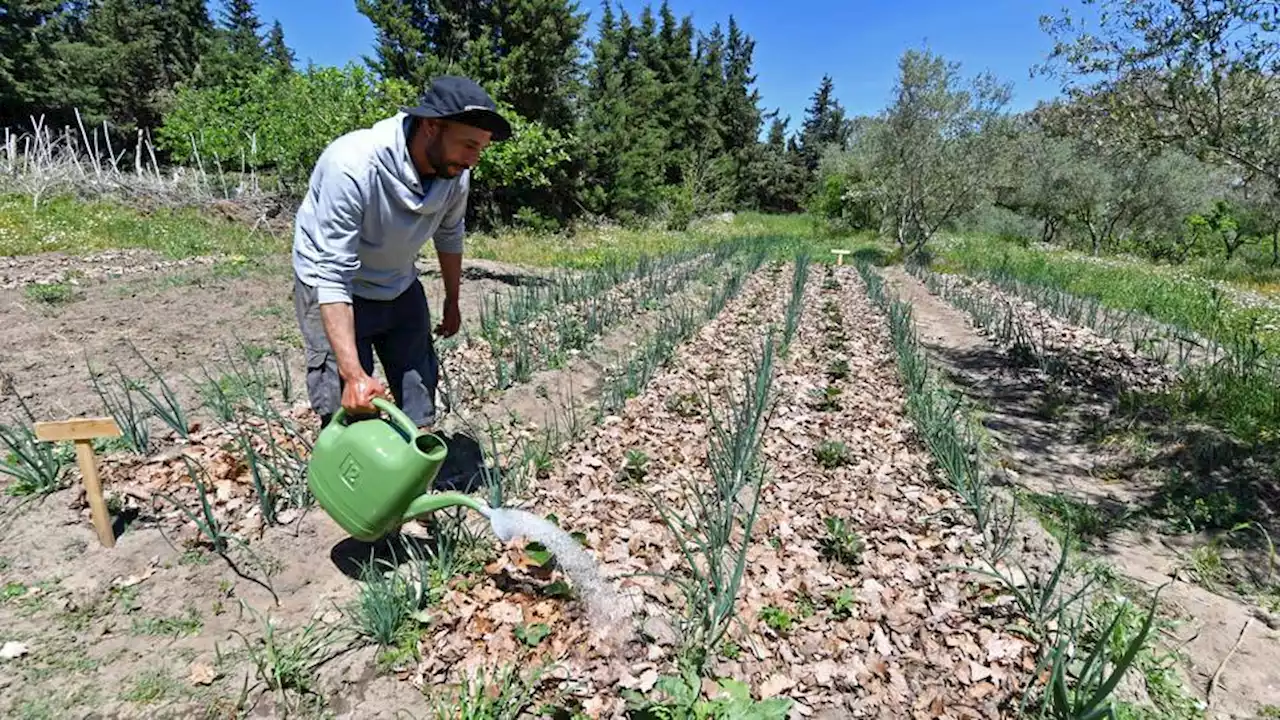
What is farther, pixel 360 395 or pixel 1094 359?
pixel 1094 359

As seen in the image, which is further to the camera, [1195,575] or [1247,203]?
[1247,203]

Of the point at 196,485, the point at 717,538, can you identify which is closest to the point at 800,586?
the point at 717,538

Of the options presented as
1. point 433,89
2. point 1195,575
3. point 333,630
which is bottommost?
point 1195,575

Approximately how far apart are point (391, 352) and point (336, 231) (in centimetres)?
72

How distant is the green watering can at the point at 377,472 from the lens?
Answer: 1985 millimetres

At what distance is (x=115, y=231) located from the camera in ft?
31.9

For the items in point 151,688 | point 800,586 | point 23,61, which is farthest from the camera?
point 23,61

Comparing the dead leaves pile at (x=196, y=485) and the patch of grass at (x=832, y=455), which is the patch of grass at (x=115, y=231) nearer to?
the dead leaves pile at (x=196, y=485)

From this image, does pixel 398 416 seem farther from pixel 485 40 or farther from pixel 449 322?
pixel 485 40

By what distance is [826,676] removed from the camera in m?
2.17

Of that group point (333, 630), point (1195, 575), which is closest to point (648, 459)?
point (333, 630)

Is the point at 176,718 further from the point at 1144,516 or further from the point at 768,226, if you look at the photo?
the point at 768,226

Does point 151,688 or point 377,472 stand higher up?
point 377,472

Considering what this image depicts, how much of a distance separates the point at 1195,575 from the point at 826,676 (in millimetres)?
1914
